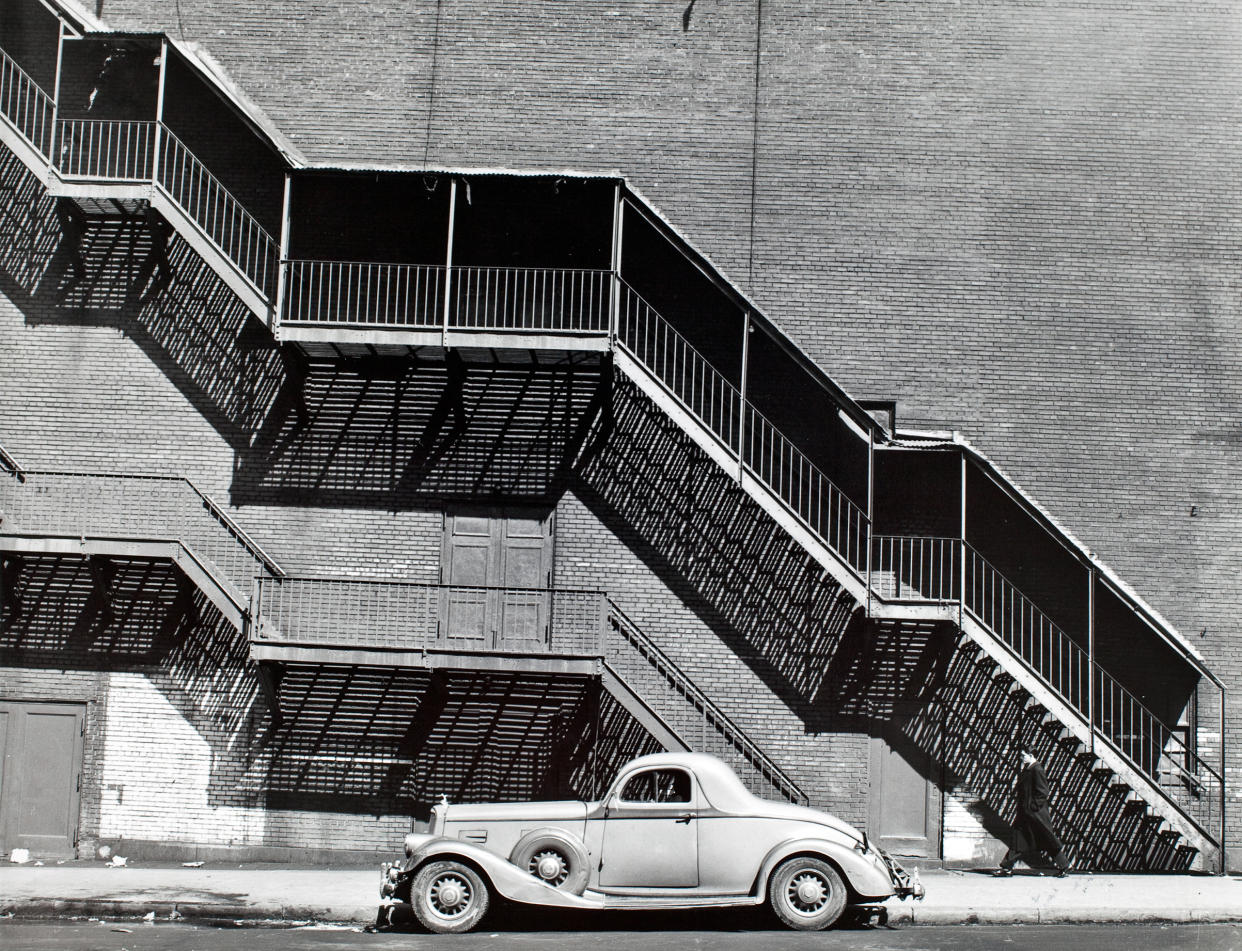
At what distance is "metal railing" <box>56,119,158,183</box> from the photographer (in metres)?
16.5

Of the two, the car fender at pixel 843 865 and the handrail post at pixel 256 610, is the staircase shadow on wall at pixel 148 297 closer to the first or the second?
the handrail post at pixel 256 610

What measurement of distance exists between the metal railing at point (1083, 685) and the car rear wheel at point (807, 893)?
15.9ft

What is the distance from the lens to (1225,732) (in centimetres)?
1590

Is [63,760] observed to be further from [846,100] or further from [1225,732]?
[1225,732]

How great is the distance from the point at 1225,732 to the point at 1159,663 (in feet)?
3.64

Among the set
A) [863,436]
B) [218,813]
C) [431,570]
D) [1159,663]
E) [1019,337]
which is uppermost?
[1019,337]

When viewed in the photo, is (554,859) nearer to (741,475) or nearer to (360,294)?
(741,475)

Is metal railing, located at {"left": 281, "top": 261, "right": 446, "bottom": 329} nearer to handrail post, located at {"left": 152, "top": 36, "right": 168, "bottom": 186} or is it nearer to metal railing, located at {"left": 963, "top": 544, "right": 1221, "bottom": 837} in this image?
handrail post, located at {"left": 152, "top": 36, "right": 168, "bottom": 186}

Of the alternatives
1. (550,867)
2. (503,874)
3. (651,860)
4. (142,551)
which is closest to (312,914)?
(503,874)

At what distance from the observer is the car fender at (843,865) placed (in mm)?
11516

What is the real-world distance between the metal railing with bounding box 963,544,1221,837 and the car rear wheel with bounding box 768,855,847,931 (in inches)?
190

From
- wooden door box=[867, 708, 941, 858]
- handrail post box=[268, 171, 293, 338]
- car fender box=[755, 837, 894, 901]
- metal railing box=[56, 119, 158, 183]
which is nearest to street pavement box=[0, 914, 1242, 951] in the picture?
car fender box=[755, 837, 894, 901]

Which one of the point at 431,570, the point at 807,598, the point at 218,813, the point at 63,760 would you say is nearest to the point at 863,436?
the point at 807,598

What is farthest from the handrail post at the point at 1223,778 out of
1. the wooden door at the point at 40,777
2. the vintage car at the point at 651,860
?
the wooden door at the point at 40,777
